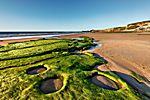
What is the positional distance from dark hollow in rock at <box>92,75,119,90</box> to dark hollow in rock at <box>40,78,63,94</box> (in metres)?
1.62

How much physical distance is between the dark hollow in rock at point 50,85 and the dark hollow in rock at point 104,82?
1617 millimetres

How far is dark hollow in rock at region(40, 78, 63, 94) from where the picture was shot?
537 cm

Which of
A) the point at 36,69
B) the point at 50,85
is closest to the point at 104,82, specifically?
the point at 50,85

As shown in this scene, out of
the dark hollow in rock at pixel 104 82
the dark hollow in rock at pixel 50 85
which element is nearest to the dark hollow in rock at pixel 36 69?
the dark hollow in rock at pixel 50 85

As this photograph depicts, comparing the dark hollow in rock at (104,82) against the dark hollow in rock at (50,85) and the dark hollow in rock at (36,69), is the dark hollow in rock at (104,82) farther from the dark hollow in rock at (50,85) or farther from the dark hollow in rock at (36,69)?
the dark hollow in rock at (36,69)

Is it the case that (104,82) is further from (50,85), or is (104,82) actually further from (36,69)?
(36,69)

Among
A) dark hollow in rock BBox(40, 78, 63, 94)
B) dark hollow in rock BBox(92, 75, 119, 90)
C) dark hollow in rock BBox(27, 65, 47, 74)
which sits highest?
dark hollow in rock BBox(27, 65, 47, 74)

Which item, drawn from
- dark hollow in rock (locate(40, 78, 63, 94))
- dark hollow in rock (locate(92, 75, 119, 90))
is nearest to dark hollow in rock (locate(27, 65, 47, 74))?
dark hollow in rock (locate(40, 78, 63, 94))

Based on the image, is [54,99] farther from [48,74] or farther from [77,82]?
[48,74]

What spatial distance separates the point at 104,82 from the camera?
6.25m

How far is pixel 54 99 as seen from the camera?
15.1ft

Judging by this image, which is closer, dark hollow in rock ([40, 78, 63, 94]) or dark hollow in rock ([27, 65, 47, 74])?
dark hollow in rock ([40, 78, 63, 94])

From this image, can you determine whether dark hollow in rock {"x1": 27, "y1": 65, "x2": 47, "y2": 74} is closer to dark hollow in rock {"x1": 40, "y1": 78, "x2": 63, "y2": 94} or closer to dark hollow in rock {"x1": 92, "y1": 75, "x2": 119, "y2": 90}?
dark hollow in rock {"x1": 40, "y1": 78, "x2": 63, "y2": 94}

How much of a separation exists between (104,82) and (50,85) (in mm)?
2441
